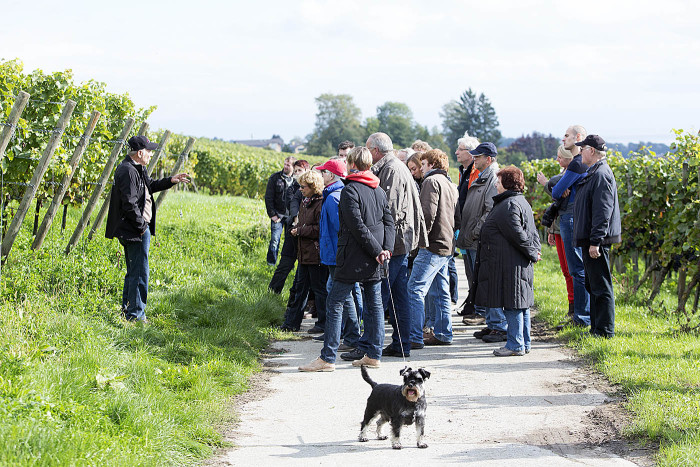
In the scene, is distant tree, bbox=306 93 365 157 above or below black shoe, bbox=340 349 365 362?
above

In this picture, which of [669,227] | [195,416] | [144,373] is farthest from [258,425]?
[669,227]

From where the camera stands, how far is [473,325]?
9719 millimetres

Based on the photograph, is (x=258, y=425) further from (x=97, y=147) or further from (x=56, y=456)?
(x=97, y=147)

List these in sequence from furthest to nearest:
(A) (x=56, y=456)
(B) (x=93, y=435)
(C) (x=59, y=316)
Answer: (C) (x=59, y=316), (B) (x=93, y=435), (A) (x=56, y=456)

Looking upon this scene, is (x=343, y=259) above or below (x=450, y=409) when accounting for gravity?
above

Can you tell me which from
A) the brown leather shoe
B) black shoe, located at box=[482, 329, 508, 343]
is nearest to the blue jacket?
the brown leather shoe

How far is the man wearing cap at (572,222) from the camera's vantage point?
8734mm

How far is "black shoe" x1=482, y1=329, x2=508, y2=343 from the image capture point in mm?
8586

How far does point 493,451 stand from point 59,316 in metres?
4.20

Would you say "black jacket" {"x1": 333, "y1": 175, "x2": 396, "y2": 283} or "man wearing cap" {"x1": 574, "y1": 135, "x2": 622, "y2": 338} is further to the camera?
"man wearing cap" {"x1": 574, "y1": 135, "x2": 622, "y2": 338}

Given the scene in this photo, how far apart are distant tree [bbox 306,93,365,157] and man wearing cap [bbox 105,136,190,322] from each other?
395 ft

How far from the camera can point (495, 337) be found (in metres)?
8.59

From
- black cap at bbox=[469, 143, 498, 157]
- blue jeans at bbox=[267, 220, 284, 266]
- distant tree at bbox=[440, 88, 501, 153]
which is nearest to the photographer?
black cap at bbox=[469, 143, 498, 157]

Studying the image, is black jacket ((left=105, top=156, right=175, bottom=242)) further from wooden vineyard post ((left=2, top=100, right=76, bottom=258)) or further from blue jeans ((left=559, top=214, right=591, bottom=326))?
blue jeans ((left=559, top=214, right=591, bottom=326))
